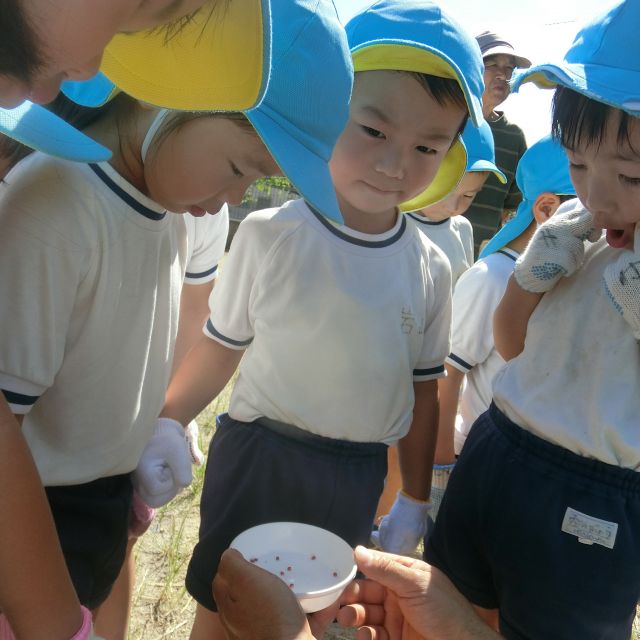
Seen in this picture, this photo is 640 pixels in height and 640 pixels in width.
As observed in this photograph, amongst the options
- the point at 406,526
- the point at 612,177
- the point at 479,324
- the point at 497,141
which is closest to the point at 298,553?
the point at 406,526

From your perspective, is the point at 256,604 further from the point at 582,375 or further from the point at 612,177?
the point at 612,177

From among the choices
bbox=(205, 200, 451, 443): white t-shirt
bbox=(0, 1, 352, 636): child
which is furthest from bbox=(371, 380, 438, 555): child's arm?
bbox=(0, 1, 352, 636): child

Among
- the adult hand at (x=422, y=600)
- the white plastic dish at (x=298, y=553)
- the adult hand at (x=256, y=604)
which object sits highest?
the adult hand at (x=256, y=604)

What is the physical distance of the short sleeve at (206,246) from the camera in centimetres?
183

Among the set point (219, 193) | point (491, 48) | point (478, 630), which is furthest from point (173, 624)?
point (491, 48)

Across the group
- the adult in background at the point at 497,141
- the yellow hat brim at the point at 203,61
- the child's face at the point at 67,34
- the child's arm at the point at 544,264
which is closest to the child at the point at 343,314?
the child's arm at the point at 544,264

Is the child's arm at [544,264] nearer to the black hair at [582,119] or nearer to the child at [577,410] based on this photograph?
the child at [577,410]

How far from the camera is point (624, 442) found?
142 cm

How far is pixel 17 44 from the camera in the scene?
0.78 meters

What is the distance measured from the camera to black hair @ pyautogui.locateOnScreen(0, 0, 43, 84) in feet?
2.48

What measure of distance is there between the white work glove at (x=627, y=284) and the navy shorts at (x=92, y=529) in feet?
4.02

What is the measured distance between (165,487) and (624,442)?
1.09 m

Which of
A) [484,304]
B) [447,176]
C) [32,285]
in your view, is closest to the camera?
[32,285]

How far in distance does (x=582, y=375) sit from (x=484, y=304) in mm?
856
